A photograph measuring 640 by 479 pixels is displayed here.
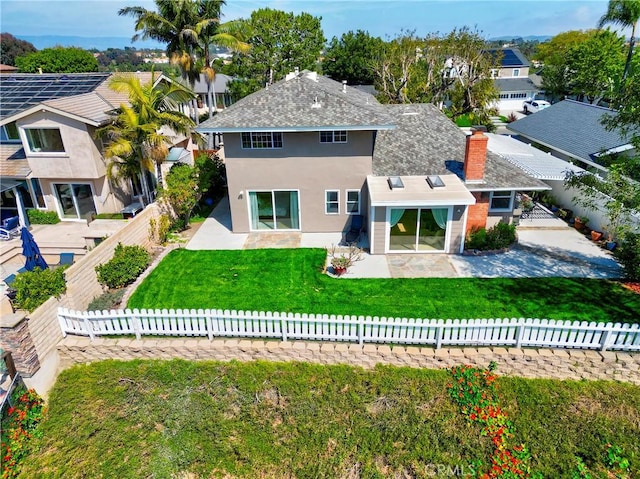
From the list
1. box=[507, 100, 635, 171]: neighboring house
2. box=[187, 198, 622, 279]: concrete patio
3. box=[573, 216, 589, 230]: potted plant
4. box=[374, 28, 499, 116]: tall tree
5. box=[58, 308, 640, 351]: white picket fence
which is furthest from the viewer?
box=[374, 28, 499, 116]: tall tree

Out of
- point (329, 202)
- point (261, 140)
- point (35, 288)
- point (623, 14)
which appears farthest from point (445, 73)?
point (35, 288)

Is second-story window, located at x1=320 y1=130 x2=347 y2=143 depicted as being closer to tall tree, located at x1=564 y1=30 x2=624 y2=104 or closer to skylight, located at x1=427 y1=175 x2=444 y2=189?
skylight, located at x1=427 y1=175 x2=444 y2=189

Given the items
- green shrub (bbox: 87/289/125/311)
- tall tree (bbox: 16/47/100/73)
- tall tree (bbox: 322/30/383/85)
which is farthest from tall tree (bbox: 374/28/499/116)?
tall tree (bbox: 16/47/100/73)

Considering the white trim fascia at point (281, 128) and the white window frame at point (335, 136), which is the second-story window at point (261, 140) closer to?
the white trim fascia at point (281, 128)

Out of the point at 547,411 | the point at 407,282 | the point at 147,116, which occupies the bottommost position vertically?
the point at 547,411

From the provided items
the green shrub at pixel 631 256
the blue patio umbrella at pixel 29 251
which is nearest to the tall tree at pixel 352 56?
the green shrub at pixel 631 256

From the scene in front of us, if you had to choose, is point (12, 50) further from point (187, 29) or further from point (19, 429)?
point (19, 429)

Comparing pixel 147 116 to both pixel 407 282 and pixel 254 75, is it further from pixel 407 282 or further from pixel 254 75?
pixel 254 75

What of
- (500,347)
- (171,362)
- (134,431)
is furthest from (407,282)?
(134,431)
